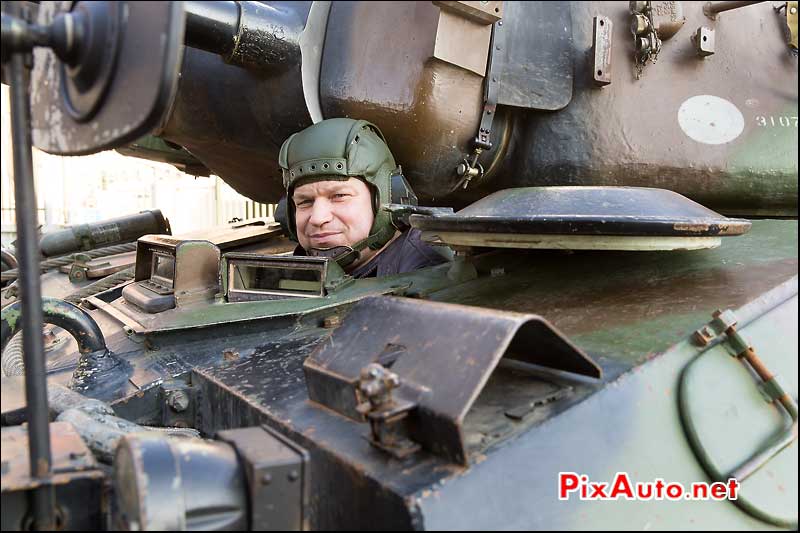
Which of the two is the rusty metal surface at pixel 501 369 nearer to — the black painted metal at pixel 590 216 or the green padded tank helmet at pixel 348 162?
the black painted metal at pixel 590 216

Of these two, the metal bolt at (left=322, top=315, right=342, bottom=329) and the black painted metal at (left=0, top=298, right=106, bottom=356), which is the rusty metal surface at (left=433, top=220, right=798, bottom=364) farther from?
the black painted metal at (left=0, top=298, right=106, bottom=356)

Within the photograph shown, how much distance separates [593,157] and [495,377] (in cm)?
131

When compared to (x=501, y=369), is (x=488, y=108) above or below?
above

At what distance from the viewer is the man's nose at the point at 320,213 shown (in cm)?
284

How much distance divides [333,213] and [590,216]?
1.41 meters

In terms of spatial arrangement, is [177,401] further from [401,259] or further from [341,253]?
[401,259]

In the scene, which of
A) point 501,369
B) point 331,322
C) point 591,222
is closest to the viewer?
point 501,369

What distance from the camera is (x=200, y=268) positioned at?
107 inches

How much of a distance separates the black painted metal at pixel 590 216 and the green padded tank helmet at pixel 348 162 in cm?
83

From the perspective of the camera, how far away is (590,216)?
1.71m

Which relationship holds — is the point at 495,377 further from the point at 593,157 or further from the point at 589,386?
the point at 593,157

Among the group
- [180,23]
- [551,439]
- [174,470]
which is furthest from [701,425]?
[180,23]

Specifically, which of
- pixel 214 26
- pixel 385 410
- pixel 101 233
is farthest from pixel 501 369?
pixel 101 233

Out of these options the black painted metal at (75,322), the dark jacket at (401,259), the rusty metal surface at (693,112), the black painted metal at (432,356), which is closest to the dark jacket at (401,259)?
the dark jacket at (401,259)
